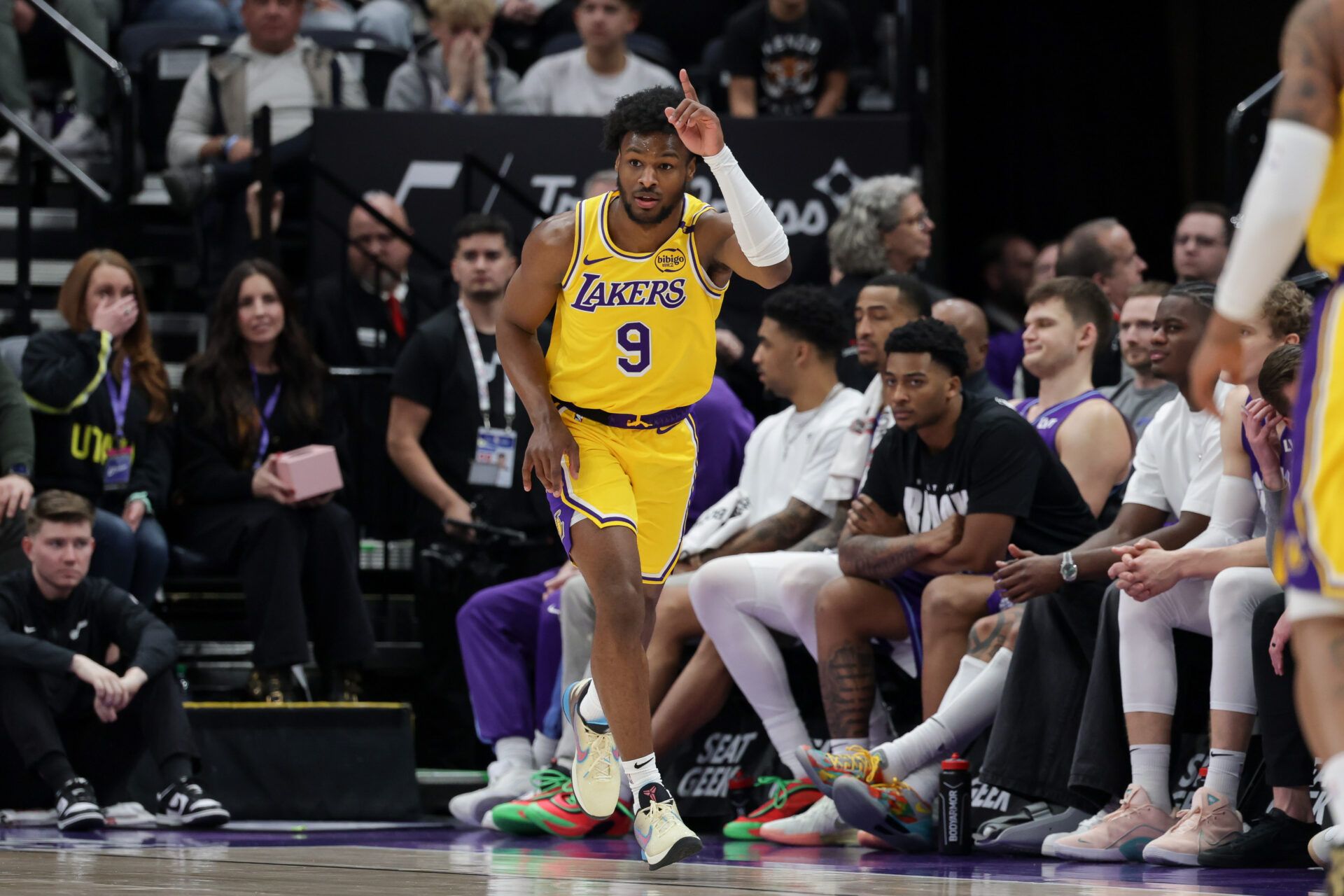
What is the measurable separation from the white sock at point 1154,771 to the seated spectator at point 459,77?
18.4 feet

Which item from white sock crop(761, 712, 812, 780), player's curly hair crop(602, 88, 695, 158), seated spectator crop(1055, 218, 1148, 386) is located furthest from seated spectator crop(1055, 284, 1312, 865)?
seated spectator crop(1055, 218, 1148, 386)

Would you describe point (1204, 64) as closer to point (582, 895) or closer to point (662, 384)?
point (662, 384)

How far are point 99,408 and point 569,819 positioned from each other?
2.84 m

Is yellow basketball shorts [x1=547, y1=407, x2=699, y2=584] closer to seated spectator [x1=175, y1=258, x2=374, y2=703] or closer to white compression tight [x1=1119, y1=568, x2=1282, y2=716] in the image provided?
white compression tight [x1=1119, y1=568, x2=1282, y2=716]

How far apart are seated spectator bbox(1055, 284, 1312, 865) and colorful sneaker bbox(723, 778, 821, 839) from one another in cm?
108

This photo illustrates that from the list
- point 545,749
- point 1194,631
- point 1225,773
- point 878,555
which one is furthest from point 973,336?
point 1225,773

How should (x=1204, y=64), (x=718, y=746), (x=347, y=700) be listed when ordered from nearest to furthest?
(x=718, y=746) → (x=347, y=700) → (x=1204, y=64)

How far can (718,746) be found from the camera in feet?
22.3

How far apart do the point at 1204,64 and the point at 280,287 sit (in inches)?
274

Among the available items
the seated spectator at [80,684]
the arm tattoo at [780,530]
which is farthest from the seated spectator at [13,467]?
the arm tattoo at [780,530]

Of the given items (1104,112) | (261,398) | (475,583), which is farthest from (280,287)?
(1104,112)

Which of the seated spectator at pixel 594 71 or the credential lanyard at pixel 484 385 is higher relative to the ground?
the seated spectator at pixel 594 71

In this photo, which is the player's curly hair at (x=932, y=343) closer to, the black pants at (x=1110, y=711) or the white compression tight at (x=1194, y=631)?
the black pants at (x=1110, y=711)

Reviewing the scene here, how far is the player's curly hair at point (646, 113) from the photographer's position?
4805mm
